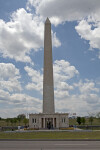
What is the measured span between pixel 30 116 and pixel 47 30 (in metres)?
23.0

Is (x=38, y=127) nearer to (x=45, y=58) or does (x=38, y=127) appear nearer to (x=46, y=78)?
(x=46, y=78)

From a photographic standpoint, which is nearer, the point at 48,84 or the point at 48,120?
the point at 48,120

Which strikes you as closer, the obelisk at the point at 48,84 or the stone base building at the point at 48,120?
the stone base building at the point at 48,120
